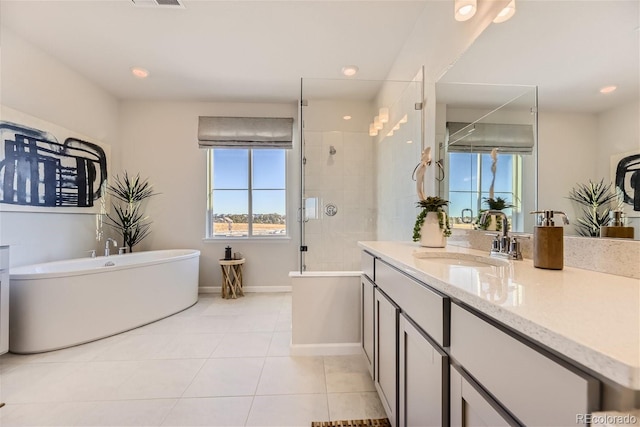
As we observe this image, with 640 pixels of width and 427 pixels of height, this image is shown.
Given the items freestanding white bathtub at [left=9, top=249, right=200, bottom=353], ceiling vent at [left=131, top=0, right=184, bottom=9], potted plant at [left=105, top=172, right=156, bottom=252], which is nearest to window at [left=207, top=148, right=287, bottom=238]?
potted plant at [left=105, top=172, right=156, bottom=252]

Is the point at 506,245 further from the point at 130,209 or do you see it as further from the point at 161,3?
the point at 130,209

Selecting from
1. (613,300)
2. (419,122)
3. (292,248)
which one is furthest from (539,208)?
(292,248)

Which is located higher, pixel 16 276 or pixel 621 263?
pixel 621 263

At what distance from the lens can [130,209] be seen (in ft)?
12.1

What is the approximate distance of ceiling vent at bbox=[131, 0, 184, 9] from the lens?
2.02 m

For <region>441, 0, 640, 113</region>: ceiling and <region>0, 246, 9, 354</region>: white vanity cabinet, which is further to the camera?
<region>0, 246, 9, 354</region>: white vanity cabinet

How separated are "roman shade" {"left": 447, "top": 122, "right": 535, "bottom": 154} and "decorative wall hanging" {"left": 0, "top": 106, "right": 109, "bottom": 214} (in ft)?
11.6

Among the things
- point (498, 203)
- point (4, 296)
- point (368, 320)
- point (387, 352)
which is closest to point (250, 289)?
point (4, 296)

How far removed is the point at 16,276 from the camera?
2.10m

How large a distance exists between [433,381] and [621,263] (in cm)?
67

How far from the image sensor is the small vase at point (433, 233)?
1.65m

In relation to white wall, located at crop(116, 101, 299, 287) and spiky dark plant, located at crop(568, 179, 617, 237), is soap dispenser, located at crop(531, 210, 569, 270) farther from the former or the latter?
white wall, located at crop(116, 101, 299, 287)

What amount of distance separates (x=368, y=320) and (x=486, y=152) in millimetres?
1184

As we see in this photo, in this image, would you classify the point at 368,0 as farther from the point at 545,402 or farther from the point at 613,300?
the point at 545,402
